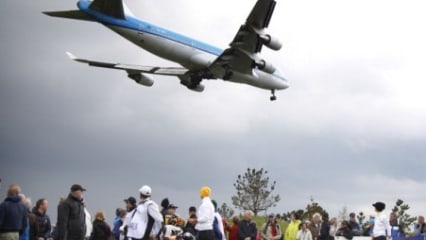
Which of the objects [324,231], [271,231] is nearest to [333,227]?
[324,231]

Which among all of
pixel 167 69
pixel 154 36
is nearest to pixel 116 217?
pixel 154 36

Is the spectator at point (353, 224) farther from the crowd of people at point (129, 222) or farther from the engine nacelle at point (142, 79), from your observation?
the engine nacelle at point (142, 79)

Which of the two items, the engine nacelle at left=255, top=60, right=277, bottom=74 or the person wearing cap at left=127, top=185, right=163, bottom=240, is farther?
the engine nacelle at left=255, top=60, right=277, bottom=74

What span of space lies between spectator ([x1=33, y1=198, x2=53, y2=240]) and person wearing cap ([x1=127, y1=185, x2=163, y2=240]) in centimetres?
342

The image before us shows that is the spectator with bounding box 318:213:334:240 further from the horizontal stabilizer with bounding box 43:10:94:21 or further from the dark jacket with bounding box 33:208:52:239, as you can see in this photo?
the horizontal stabilizer with bounding box 43:10:94:21

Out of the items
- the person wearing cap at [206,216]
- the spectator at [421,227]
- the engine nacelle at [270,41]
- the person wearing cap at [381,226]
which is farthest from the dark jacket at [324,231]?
the engine nacelle at [270,41]

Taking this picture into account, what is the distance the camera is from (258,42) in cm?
3859

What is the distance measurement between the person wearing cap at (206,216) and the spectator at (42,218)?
3.92 m

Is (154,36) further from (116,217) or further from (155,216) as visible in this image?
(155,216)

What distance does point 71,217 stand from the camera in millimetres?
14992

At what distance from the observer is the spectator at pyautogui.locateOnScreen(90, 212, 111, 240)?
18078 mm

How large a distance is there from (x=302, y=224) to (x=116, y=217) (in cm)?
650

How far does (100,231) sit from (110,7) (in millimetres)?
20863

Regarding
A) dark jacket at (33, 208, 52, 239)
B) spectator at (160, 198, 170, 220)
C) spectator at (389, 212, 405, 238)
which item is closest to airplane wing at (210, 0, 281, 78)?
spectator at (389, 212, 405, 238)
